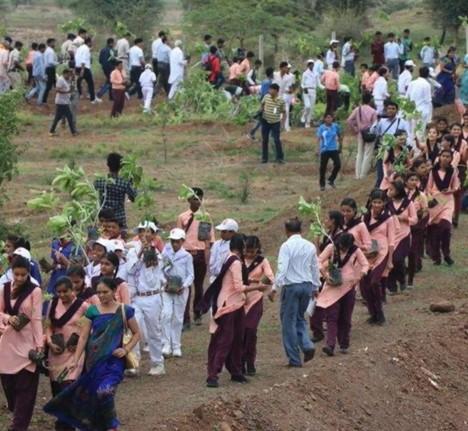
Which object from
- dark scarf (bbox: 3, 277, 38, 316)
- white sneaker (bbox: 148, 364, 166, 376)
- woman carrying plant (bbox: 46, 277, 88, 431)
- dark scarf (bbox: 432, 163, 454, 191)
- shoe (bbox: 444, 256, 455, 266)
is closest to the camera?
dark scarf (bbox: 3, 277, 38, 316)

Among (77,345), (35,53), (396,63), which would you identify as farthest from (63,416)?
(396,63)

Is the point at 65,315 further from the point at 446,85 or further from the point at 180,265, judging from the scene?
the point at 446,85

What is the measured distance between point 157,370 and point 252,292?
49.2 inches

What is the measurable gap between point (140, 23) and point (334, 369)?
33.3 m

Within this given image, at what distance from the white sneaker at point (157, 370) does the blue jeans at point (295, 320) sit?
1.22 m

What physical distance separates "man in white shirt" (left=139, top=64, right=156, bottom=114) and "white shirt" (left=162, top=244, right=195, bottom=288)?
18.8 meters

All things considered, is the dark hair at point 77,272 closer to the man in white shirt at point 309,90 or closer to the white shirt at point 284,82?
the white shirt at point 284,82

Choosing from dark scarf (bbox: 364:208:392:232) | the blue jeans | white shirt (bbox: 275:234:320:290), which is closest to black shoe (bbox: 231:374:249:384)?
the blue jeans

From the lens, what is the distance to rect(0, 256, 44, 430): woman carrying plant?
11648mm

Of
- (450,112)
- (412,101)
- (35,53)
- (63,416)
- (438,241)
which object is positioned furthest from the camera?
(35,53)

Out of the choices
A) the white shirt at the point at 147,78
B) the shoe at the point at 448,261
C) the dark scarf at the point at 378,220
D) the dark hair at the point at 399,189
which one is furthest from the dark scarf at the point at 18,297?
the white shirt at the point at 147,78

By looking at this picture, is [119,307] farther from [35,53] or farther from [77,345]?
[35,53]

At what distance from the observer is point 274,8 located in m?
43.7

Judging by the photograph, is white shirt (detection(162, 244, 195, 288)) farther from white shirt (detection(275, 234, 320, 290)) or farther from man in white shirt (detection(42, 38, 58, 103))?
man in white shirt (detection(42, 38, 58, 103))
